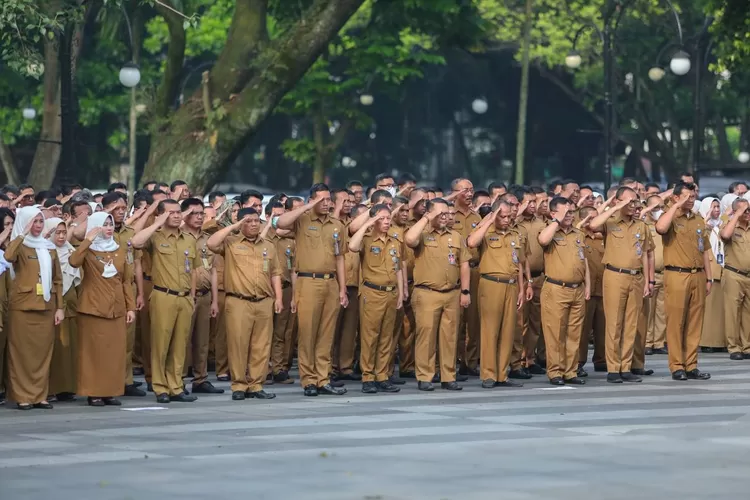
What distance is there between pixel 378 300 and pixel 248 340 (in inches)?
60.3

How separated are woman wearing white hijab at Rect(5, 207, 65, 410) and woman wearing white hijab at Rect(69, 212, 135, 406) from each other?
0.29m

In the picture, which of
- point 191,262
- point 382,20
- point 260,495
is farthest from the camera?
point 382,20

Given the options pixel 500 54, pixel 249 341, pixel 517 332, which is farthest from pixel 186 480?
pixel 500 54

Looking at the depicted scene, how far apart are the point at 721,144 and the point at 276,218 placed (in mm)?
33596

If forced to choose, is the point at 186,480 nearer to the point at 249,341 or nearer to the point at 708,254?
the point at 249,341

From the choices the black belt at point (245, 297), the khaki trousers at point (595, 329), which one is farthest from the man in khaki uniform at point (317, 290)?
the khaki trousers at point (595, 329)

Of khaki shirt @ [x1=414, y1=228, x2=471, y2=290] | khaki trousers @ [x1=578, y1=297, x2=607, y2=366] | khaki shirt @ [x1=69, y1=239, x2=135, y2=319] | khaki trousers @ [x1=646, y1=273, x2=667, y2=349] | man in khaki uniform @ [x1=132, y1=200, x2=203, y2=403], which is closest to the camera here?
khaki shirt @ [x1=69, y1=239, x2=135, y2=319]

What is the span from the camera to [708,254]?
58.5ft

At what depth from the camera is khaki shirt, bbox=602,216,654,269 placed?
688 inches

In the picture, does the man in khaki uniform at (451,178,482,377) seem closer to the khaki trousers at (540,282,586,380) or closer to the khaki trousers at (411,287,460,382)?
the khaki trousers at (540,282,586,380)

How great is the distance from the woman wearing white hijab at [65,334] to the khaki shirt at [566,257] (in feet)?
16.7

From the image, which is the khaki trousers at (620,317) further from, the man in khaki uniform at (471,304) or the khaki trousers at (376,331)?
the khaki trousers at (376,331)

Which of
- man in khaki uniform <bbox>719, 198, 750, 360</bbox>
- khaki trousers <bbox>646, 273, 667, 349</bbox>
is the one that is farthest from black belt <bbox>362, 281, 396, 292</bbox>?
khaki trousers <bbox>646, 273, 667, 349</bbox>

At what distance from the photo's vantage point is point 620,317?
17516 millimetres
